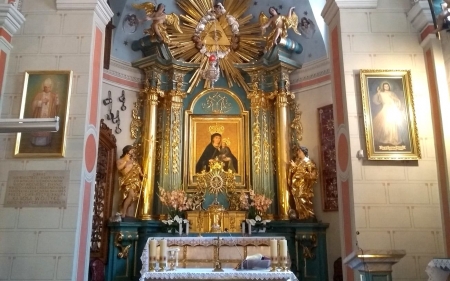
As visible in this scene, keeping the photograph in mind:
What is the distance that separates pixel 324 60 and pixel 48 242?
6.83 metres

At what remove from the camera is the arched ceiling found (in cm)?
1009

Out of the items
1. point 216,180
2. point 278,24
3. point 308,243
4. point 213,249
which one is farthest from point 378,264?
point 278,24

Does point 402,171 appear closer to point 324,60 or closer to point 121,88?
point 324,60

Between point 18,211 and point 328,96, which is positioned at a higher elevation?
point 328,96

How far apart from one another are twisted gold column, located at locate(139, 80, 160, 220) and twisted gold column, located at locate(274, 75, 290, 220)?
263 centimetres

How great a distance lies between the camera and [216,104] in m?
10.2

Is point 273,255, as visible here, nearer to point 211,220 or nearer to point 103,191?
point 211,220

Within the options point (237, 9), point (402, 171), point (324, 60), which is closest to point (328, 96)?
point (324, 60)

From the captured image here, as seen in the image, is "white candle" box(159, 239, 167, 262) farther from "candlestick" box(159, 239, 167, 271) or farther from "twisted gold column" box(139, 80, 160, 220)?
"twisted gold column" box(139, 80, 160, 220)

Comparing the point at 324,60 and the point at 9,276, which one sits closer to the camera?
the point at 9,276

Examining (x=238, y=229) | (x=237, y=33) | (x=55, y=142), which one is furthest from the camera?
(x=237, y=33)

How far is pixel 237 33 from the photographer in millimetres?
10250

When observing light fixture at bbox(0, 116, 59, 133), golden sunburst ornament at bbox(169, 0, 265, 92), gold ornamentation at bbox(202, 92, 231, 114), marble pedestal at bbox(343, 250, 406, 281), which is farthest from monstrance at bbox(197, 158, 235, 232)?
marble pedestal at bbox(343, 250, 406, 281)

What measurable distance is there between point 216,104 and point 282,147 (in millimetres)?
1798
